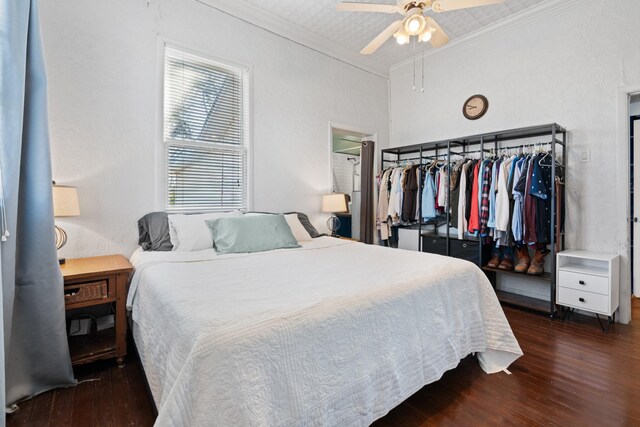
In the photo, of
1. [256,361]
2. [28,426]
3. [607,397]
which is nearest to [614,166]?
[607,397]

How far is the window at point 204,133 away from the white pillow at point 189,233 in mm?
337

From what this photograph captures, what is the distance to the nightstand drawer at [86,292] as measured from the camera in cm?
183

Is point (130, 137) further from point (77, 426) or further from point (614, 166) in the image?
point (614, 166)

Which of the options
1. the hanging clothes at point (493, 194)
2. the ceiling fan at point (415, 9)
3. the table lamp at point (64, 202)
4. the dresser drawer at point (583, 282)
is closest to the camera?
the table lamp at point (64, 202)

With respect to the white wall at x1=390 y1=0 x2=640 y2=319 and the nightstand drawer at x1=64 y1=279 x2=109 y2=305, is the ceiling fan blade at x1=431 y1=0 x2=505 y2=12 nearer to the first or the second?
the white wall at x1=390 y1=0 x2=640 y2=319

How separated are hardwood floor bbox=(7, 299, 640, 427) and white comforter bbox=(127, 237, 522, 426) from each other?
17 cm

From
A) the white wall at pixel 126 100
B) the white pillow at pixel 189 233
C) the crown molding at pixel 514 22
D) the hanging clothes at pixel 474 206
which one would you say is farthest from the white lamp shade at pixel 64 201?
the crown molding at pixel 514 22

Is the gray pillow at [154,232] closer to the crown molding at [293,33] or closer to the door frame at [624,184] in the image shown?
the crown molding at [293,33]

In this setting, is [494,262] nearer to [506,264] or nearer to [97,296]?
[506,264]

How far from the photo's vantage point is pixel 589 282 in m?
2.61

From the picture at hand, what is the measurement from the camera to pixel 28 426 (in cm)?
143

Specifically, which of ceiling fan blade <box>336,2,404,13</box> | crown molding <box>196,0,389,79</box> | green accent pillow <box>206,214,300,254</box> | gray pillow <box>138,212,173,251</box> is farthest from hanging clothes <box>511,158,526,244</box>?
gray pillow <box>138,212,173,251</box>

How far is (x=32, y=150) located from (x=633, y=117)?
5567mm

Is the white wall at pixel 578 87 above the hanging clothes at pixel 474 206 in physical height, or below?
above
